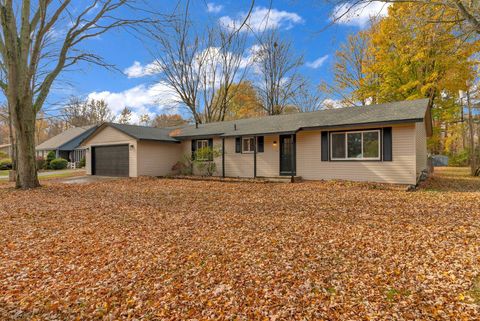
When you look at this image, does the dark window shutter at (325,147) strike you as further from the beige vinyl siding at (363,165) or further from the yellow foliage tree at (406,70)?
the yellow foliage tree at (406,70)

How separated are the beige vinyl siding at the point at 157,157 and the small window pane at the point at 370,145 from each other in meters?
11.0

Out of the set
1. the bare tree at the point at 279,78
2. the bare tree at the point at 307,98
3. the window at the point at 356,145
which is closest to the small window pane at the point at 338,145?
the window at the point at 356,145

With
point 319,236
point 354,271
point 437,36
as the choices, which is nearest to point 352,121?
point 437,36

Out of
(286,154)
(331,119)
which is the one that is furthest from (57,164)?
(331,119)

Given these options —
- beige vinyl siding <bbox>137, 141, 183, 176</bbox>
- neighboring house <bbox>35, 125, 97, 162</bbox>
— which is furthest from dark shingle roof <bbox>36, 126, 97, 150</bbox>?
beige vinyl siding <bbox>137, 141, 183, 176</bbox>

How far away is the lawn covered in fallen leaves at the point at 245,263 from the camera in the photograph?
103 inches

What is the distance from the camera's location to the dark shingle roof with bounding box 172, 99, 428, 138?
1044cm

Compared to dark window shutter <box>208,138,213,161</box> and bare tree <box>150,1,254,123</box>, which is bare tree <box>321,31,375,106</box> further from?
dark window shutter <box>208,138,213,161</box>

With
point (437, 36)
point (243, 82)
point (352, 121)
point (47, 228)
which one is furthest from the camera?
point (243, 82)

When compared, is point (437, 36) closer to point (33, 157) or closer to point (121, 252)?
point (121, 252)

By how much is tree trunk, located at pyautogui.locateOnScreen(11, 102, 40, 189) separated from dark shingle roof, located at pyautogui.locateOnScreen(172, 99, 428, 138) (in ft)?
24.9

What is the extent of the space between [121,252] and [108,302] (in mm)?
1355

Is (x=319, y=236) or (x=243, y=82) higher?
(x=243, y=82)

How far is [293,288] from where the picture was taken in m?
2.90
